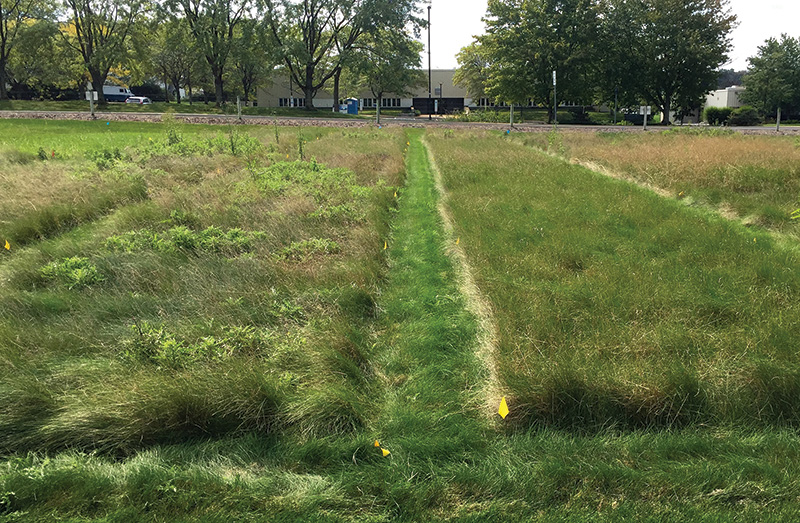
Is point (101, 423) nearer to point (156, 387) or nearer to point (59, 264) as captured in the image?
point (156, 387)

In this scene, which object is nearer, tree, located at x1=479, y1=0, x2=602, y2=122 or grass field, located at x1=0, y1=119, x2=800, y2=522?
grass field, located at x1=0, y1=119, x2=800, y2=522

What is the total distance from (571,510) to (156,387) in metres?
2.80

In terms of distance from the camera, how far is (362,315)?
533cm

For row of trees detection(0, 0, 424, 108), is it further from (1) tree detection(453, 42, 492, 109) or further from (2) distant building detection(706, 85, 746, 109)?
(2) distant building detection(706, 85, 746, 109)

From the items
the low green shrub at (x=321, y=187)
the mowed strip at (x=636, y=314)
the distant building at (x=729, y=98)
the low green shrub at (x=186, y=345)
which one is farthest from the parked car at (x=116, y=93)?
the low green shrub at (x=186, y=345)

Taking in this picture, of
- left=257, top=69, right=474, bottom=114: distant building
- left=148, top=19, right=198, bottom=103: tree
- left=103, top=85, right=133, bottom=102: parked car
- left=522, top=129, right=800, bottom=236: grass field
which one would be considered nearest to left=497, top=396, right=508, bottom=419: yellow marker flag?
left=522, top=129, right=800, bottom=236: grass field

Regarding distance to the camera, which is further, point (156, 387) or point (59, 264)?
point (59, 264)

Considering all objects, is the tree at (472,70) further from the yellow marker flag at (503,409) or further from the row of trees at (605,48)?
the yellow marker flag at (503,409)

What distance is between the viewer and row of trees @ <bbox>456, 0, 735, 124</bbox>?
49122mm

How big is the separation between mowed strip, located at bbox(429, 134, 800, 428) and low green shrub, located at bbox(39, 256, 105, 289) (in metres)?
4.46

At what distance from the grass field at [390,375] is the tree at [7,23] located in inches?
2343

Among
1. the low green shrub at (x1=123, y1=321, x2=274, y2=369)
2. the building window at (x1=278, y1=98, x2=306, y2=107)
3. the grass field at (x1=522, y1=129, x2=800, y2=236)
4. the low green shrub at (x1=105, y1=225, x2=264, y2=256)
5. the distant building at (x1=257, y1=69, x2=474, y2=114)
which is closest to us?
the low green shrub at (x1=123, y1=321, x2=274, y2=369)

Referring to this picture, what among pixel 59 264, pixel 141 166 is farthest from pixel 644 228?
pixel 141 166

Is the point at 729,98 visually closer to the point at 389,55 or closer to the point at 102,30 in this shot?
the point at 389,55
